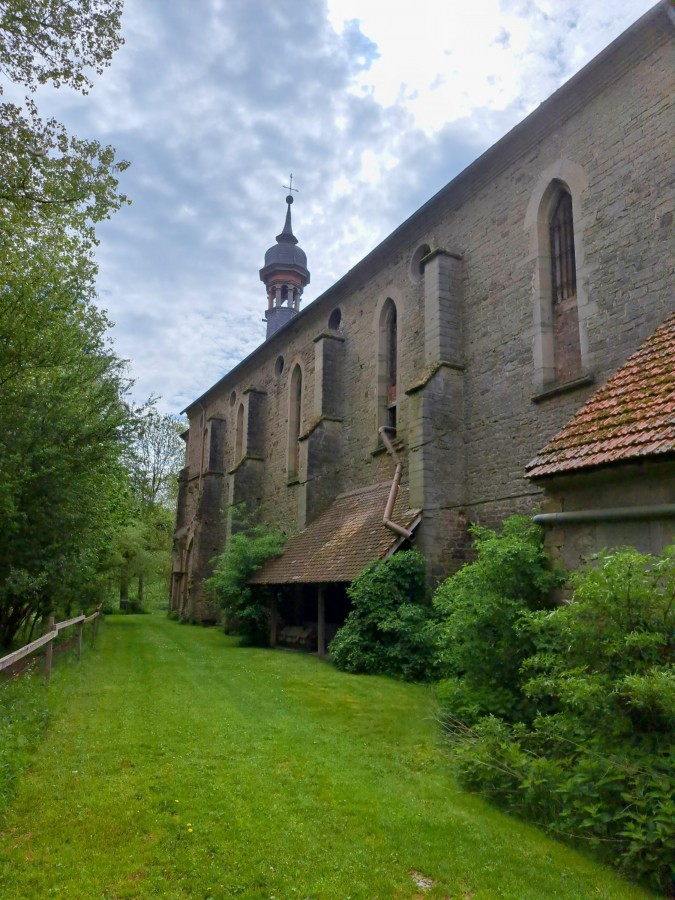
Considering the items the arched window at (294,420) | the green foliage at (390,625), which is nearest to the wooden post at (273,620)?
the green foliage at (390,625)

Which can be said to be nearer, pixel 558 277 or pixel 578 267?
pixel 578 267

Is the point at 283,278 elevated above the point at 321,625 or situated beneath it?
elevated above

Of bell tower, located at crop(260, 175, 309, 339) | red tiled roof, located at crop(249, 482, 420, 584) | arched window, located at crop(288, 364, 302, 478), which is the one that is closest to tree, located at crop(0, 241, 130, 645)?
red tiled roof, located at crop(249, 482, 420, 584)

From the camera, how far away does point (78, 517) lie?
12.3 meters

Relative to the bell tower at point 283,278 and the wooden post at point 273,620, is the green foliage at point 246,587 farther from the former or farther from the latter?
the bell tower at point 283,278

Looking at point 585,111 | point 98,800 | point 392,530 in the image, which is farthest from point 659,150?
point 98,800

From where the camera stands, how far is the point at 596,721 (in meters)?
5.12

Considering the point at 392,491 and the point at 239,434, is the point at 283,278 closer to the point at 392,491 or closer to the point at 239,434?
the point at 239,434

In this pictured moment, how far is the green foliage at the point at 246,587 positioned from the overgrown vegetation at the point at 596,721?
11.7m

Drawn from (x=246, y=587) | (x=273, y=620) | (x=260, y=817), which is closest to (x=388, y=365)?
(x=246, y=587)

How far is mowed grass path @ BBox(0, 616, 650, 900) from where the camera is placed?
13.4 ft

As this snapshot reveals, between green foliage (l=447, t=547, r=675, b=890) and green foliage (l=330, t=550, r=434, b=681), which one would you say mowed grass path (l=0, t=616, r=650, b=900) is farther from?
green foliage (l=330, t=550, r=434, b=681)

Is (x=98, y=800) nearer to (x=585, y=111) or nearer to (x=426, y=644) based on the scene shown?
(x=426, y=644)

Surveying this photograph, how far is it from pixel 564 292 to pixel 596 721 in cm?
859
